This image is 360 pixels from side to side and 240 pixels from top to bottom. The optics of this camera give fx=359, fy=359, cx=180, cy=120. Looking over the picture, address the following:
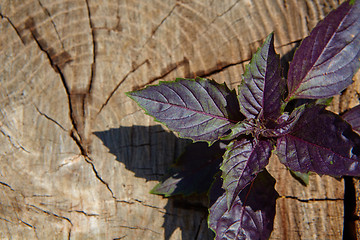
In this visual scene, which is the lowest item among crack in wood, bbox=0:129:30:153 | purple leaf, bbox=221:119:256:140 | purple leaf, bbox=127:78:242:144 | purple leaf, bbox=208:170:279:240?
purple leaf, bbox=208:170:279:240

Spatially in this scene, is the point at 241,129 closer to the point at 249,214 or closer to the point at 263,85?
the point at 263,85

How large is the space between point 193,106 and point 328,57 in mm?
711

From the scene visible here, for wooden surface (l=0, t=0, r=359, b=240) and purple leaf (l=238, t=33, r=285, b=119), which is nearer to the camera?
purple leaf (l=238, t=33, r=285, b=119)

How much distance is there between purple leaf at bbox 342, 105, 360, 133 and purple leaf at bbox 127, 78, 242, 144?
0.63 meters

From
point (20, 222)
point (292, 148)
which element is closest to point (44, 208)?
point (20, 222)

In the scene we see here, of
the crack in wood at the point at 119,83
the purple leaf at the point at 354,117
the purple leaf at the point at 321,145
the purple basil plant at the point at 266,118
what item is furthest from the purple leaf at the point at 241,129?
the crack in wood at the point at 119,83

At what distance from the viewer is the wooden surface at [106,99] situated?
6.59 ft

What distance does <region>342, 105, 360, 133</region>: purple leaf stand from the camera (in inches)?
74.5

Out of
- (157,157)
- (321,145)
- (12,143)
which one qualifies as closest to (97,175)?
(157,157)

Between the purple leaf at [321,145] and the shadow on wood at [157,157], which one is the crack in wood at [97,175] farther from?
the purple leaf at [321,145]

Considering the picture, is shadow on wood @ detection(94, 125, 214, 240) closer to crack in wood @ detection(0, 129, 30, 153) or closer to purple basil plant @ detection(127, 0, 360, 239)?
purple basil plant @ detection(127, 0, 360, 239)

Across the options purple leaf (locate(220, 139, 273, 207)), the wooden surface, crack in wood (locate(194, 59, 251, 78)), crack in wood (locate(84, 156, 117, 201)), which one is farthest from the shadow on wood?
purple leaf (locate(220, 139, 273, 207))

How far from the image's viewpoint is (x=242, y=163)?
5.17 ft

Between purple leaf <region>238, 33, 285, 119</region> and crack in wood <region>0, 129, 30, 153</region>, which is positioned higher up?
purple leaf <region>238, 33, 285, 119</region>
